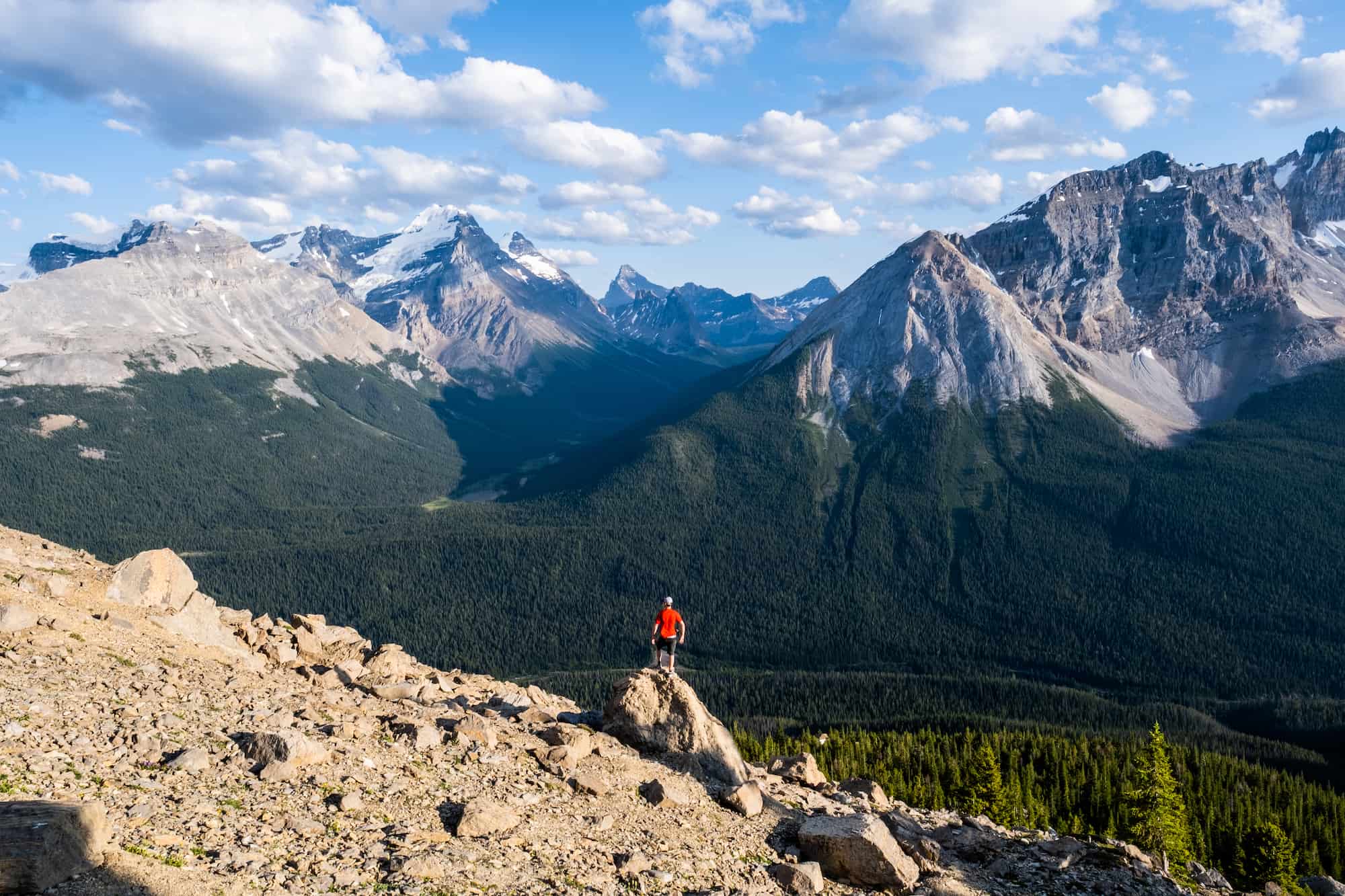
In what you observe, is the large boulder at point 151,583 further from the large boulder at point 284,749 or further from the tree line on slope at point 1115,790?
the tree line on slope at point 1115,790

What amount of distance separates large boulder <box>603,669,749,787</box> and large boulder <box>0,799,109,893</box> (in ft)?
64.9

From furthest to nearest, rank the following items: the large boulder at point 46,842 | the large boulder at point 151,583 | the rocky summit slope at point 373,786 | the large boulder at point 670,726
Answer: the large boulder at point 151,583, the large boulder at point 670,726, the rocky summit slope at point 373,786, the large boulder at point 46,842

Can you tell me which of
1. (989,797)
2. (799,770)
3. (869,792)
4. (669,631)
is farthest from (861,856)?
(989,797)

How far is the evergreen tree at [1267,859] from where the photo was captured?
62.3 metres

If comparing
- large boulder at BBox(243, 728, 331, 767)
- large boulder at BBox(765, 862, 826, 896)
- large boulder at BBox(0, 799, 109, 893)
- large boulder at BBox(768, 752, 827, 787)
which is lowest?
large boulder at BBox(768, 752, 827, 787)

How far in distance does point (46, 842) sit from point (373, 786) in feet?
30.1

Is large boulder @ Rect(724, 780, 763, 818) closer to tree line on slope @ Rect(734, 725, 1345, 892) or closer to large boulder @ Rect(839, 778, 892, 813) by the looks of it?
large boulder @ Rect(839, 778, 892, 813)

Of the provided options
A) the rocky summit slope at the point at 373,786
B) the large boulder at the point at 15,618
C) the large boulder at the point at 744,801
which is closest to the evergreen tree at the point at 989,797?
the rocky summit slope at the point at 373,786

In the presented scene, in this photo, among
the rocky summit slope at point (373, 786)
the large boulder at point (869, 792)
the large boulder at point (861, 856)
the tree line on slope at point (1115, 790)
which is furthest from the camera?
the tree line on slope at point (1115, 790)

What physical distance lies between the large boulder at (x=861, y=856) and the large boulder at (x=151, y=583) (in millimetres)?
28486

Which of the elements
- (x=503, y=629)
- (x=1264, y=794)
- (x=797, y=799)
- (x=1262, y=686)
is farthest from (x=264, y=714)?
(x=1262, y=686)

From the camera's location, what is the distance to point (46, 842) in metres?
17.4

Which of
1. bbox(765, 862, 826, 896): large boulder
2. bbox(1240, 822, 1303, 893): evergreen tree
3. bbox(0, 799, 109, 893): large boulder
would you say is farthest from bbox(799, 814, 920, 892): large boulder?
Answer: bbox(1240, 822, 1303, 893): evergreen tree

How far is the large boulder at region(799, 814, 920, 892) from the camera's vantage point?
27094 millimetres
